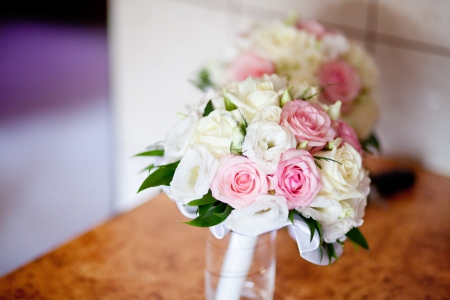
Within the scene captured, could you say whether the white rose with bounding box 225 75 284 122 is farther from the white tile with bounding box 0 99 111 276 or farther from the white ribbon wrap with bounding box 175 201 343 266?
the white tile with bounding box 0 99 111 276

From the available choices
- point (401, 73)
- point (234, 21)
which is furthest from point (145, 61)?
point (401, 73)

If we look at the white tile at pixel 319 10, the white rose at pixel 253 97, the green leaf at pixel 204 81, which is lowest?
the green leaf at pixel 204 81

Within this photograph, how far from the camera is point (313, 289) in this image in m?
0.90

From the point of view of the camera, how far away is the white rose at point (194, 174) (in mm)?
614

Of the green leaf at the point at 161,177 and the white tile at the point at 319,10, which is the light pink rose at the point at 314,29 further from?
the green leaf at the point at 161,177

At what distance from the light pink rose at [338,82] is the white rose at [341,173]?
1.09 feet

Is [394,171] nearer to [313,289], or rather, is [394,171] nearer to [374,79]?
[374,79]

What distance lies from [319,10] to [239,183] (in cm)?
95

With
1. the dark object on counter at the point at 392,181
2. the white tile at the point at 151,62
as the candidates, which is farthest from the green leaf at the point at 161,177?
the white tile at the point at 151,62

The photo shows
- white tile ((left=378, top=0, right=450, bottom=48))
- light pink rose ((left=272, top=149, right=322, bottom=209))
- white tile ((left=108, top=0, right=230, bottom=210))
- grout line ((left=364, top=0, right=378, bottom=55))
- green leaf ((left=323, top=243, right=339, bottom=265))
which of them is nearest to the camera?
light pink rose ((left=272, top=149, right=322, bottom=209))

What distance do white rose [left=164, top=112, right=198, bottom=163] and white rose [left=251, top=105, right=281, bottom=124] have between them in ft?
0.30

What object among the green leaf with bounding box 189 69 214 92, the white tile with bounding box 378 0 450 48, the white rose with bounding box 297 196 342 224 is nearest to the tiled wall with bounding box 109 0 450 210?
the white tile with bounding box 378 0 450 48

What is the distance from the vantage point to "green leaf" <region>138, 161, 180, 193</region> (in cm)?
67

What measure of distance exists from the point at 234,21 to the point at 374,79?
669 millimetres
